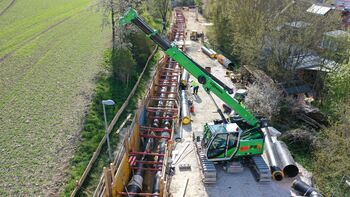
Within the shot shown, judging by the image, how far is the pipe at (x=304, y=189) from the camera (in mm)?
13805

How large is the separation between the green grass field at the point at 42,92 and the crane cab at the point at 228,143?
8.10 m

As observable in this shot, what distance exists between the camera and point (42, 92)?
22.7 meters

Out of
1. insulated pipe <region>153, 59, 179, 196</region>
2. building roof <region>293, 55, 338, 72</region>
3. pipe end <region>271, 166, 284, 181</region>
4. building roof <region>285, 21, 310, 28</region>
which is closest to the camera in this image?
pipe end <region>271, 166, 284, 181</region>

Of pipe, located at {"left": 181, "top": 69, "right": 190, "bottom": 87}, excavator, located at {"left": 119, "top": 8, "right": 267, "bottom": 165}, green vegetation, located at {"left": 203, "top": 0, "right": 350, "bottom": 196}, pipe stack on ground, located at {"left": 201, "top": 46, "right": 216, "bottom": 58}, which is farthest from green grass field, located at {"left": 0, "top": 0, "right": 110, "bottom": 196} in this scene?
green vegetation, located at {"left": 203, "top": 0, "right": 350, "bottom": 196}

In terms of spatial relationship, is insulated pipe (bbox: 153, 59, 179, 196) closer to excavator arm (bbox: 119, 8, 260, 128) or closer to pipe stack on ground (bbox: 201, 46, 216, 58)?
excavator arm (bbox: 119, 8, 260, 128)

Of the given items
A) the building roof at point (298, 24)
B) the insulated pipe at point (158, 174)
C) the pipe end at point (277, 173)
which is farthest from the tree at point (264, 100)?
the insulated pipe at point (158, 174)

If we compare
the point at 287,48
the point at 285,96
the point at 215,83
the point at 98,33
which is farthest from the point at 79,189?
the point at 98,33

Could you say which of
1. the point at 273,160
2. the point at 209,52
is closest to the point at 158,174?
the point at 273,160

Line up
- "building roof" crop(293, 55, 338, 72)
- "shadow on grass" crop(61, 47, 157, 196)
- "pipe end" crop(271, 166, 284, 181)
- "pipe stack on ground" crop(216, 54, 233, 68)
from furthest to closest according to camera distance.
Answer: "pipe stack on ground" crop(216, 54, 233, 68), "building roof" crop(293, 55, 338, 72), "shadow on grass" crop(61, 47, 157, 196), "pipe end" crop(271, 166, 284, 181)

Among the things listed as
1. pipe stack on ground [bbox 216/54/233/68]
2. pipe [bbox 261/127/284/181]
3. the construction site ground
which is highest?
pipe stack on ground [bbox 216/54/233/68]

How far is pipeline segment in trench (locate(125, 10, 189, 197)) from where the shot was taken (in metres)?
16.8

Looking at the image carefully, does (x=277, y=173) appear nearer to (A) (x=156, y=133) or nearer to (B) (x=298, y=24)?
(A) (x=156, y=133)

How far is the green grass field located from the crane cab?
8.10m

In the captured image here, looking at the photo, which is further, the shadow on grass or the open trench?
the open trench
